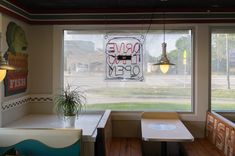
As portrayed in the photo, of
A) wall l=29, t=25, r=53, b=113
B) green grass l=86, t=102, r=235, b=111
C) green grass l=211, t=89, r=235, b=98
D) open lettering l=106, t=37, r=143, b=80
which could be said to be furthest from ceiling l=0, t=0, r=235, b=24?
green grass l=86, t=102, r=235, b=111

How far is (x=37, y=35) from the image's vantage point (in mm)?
4410

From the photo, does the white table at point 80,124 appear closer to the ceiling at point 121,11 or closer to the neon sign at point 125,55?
the neon sign at point 125,55

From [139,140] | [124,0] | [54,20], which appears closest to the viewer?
[124,0]

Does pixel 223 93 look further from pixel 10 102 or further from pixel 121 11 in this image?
pixel 10 102

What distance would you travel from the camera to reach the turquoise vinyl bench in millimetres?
2764

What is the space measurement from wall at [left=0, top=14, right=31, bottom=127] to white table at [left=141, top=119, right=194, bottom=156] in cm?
180

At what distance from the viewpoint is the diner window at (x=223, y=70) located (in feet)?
14.0

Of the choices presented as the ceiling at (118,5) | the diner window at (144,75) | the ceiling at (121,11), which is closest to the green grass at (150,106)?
the diner window at (144,75)

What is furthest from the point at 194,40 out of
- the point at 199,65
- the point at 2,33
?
the point at 2,33

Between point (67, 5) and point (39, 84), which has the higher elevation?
point (67, 5)

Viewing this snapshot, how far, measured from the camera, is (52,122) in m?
3.87

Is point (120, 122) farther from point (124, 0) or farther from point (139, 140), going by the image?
point (124, 0)

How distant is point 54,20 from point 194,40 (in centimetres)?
219

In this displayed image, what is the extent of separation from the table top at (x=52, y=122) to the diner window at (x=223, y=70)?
1.88 metres
